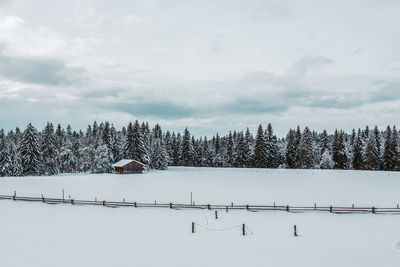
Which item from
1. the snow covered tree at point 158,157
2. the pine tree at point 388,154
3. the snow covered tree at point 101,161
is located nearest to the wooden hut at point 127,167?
the snow covered tree at point 101,161

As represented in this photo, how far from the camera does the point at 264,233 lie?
2330cm

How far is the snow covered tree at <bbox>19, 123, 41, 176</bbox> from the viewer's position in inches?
2736

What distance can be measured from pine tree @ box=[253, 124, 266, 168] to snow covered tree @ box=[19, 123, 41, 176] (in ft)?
212

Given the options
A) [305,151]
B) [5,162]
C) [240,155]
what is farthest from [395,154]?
[5,162]

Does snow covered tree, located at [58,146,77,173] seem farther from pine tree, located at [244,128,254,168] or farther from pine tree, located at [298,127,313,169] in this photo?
pine tree, located at [298,127,313,169]

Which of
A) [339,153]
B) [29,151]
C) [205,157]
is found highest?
[29,151]

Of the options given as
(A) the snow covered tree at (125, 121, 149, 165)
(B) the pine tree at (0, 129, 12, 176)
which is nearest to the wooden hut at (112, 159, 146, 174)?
(A) the snow covered tree at (125, 121, 149, 165)

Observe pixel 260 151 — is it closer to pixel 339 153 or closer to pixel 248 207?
pixel 339 153

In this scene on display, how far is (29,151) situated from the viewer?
6975 cm

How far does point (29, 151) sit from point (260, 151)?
67.5 m

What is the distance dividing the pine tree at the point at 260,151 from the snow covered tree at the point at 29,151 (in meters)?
64.6

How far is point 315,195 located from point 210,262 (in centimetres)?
3116

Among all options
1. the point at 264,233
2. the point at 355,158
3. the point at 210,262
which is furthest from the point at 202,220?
the point at 355,158

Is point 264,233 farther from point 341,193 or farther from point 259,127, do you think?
point 259,127
